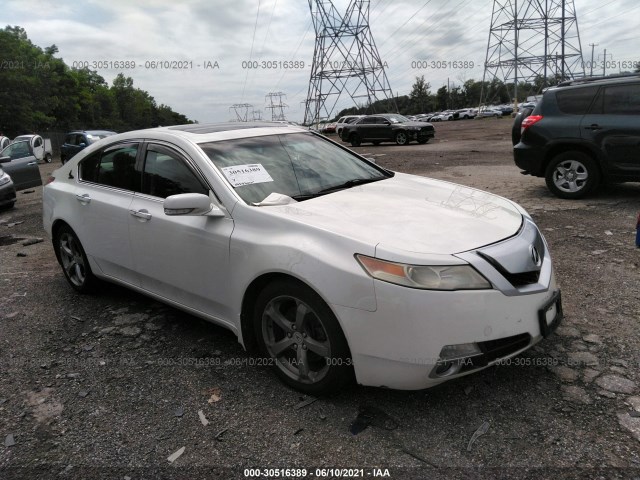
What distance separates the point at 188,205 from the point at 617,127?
21.2ft

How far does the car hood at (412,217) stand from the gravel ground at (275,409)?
2.98 feet

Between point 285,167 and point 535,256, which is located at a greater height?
point 285,167

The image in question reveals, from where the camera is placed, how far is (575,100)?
7484mm

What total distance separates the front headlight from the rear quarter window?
6.17 metres

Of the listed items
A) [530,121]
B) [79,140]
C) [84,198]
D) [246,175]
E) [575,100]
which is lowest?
[84,198]

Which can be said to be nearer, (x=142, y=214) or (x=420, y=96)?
(x=142, y=214)

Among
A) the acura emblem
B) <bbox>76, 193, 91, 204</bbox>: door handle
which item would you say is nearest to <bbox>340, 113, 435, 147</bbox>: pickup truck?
<bbox>76, 193, 91, 204</bbox>: door handle

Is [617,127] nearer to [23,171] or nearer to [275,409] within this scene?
[275,409]

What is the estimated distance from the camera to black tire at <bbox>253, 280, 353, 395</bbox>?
2.65m

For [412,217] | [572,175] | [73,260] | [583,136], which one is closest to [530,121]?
[583,136]

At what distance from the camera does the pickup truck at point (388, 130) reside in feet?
76.3

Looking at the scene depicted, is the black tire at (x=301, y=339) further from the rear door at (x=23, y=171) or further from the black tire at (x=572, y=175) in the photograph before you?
the rear door at (x=23, y=171)

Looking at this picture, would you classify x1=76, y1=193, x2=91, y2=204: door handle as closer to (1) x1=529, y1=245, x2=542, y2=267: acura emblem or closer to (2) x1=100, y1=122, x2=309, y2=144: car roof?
(2) x1=100, y1=122, x2=309, y2=144: car roof

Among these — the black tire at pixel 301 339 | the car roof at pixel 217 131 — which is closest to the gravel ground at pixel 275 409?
the black tire at pixel 301 339
